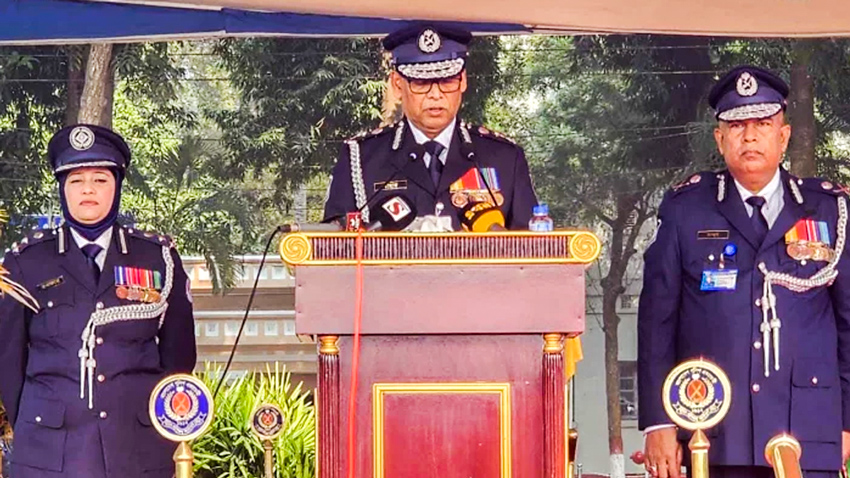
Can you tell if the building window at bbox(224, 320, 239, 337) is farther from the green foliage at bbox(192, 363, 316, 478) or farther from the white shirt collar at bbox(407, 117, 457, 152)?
the white shirt collar at bbox(407, 117, 457, 152)

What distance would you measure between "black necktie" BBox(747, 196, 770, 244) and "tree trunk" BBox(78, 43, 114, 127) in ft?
21.1

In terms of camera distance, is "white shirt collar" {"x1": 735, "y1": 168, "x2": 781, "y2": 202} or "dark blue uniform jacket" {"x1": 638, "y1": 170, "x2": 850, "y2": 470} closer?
"dark blue uniform jacket" {"x1": 638, "y1": 170, "x2": 850, "y2": 470}

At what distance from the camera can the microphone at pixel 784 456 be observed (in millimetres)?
3219

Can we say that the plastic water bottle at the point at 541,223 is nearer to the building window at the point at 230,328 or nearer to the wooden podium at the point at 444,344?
the wooden podium at the point at 444,344

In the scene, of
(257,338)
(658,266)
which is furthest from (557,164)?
(658,266)

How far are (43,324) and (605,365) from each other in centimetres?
1013

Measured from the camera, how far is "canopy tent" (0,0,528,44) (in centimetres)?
496

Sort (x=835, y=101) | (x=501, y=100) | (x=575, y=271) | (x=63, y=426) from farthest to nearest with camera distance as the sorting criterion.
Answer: (x=501, y=100) → (x=835, y=101) → (x=63, y=426) → (x=575, y=271)

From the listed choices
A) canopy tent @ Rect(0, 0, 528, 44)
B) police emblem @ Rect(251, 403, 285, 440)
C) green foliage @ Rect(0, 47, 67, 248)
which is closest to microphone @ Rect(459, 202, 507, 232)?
police emblem @ Rect(251, 403, 285, 440)

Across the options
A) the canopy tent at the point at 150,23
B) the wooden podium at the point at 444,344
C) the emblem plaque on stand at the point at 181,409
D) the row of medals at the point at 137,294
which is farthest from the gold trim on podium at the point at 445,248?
the canopy tent at the point at 150,23

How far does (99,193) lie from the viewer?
3.93m

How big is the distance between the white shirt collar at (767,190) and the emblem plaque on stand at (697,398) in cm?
83

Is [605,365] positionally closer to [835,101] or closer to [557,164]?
[557,164]

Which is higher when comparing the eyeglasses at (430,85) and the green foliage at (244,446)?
the eyeglasses at (430,85)
